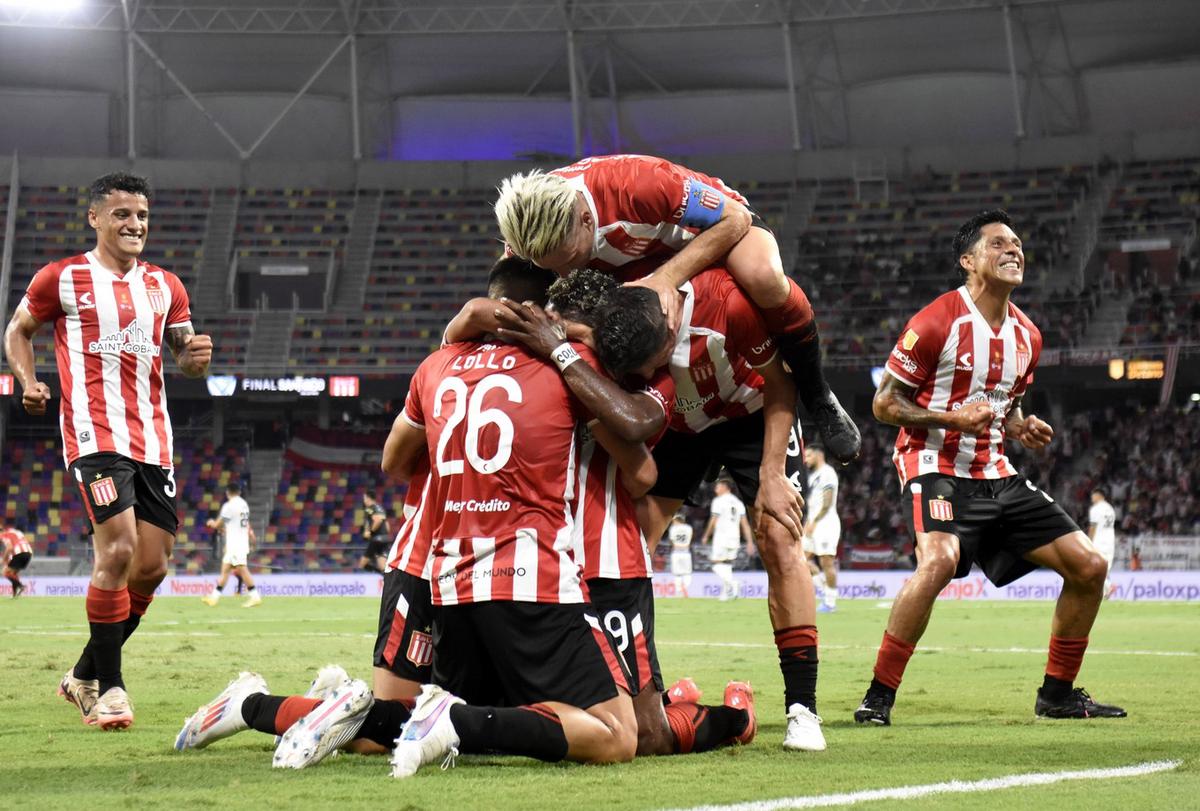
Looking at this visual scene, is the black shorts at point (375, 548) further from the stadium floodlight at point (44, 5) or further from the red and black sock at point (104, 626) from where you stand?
the red and black sock at point (104, 626)

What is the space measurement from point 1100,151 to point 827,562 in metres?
24.2

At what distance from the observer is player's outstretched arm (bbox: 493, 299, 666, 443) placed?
4.85 metres

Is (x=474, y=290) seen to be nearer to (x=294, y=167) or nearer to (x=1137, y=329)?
(x=294, y=167)

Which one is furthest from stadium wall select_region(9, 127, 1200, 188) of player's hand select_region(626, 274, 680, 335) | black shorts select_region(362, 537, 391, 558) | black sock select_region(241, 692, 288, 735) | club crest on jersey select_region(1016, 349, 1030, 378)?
black sock select_region(241, 692, 288, 735)

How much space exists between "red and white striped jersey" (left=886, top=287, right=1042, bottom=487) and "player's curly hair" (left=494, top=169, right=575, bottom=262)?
102 inches

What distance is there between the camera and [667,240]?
5.66m

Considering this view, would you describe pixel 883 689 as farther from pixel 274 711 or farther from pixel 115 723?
pixel 115 723

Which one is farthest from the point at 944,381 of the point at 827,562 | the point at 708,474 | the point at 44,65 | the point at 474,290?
the point at 44,65

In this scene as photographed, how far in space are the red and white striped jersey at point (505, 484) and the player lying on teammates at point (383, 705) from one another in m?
0.25

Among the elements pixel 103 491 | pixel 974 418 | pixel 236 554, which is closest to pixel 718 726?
pixel 974 418

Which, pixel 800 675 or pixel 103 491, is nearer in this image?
pixel 800 675

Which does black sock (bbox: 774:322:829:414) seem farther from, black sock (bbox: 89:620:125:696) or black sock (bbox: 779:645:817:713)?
black sock (bbox: 89:620:125:696)

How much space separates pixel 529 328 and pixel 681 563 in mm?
19907

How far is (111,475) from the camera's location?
682 cm
